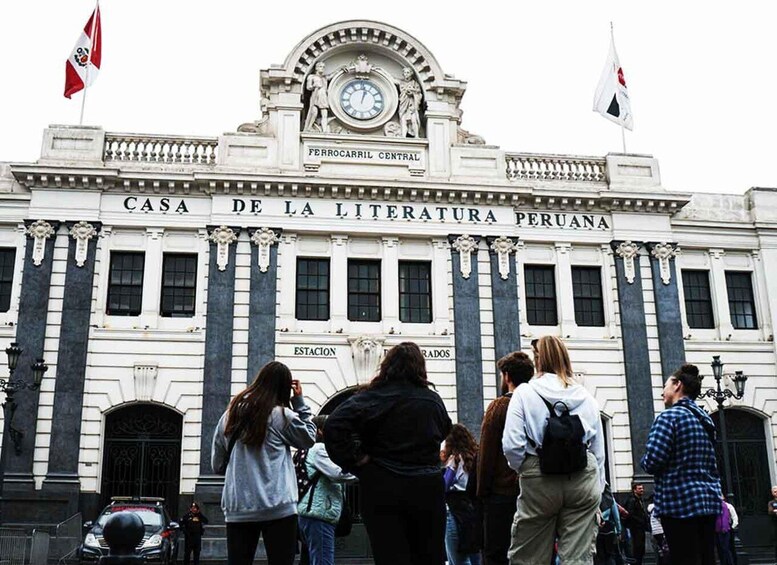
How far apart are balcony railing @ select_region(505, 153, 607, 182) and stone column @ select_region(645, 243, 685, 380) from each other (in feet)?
9.91

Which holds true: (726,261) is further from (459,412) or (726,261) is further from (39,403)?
(39,403)

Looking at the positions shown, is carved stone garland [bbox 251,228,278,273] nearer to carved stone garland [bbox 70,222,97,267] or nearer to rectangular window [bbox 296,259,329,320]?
rectangular window [bbox 296,259,329,320]

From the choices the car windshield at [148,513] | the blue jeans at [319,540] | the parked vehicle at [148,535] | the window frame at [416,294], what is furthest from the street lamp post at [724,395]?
the blue jeans at [319,540]

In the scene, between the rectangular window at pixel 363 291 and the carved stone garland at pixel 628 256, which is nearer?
the rectangular window at pixel 363 291

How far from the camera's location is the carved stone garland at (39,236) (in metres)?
23.5

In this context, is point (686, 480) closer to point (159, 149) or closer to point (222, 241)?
point (222, 241)

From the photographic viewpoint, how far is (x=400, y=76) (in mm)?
27094

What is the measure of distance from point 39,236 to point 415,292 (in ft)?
36.6

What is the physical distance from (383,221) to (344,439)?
63.7 ft

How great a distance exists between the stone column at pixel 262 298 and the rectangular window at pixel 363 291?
91.4 inches

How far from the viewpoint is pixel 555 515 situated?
6715mm

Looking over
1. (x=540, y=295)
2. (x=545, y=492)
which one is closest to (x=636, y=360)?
(x=540, y=295)

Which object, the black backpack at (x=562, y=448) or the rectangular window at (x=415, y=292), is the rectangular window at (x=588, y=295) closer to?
the rectangular window at (x=415, y=292)

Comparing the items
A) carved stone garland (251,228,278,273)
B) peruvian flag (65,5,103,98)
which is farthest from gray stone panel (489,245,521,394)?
peruvian flag (65,5,103,98)
